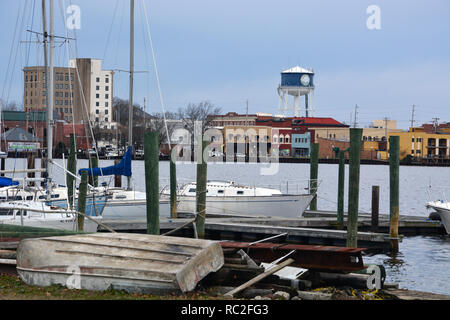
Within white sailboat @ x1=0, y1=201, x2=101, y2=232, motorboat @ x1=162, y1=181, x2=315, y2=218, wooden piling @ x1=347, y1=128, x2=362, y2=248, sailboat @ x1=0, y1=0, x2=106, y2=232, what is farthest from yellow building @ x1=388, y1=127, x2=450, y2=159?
white sailboat @ x1=0, y1=201, x2=101, y2=232

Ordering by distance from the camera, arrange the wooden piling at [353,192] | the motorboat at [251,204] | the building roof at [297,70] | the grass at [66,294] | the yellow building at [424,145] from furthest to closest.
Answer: the building roof at [297,70]
the yellow building at [424,145]
the motorboat at [251,204]
the wooden piling at [353,192]
the grass at [66,294]

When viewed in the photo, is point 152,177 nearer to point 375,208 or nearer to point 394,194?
point 394,194

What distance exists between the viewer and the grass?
1280 cm

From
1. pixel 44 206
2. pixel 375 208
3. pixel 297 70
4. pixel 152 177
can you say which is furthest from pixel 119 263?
pixel 297 70

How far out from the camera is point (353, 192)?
23.4 meters

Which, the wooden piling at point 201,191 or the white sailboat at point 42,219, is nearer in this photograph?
the white sailboat at point 42,219

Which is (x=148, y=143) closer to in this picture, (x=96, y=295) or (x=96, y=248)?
(x=96, y=248)

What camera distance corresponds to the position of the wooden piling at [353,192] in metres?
23.2

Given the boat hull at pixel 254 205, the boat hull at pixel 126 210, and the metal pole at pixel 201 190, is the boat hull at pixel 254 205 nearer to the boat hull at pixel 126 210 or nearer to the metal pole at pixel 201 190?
the boat hull at pixel 126 210

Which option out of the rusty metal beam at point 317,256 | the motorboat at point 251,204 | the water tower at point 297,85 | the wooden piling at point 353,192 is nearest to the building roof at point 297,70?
the water tower at point 297,85

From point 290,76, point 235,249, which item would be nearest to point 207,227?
point 235,249

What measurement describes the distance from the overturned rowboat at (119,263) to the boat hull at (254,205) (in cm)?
2040

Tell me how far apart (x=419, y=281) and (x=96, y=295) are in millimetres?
14640
